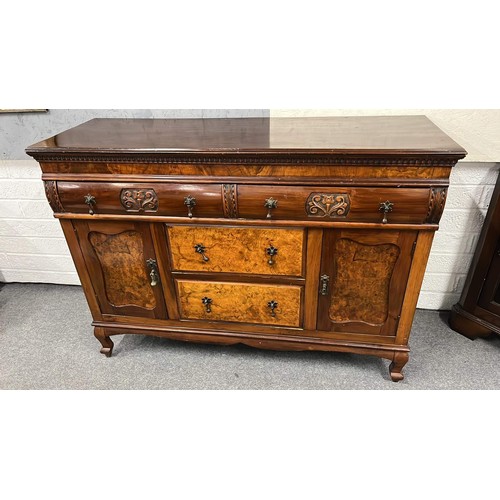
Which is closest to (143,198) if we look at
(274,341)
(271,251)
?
(271,251)

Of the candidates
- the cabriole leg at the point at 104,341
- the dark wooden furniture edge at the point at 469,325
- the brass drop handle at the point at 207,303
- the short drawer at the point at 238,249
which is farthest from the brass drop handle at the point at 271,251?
the dark wooden furniture edge at the point at 469,325

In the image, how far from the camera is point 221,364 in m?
1.80

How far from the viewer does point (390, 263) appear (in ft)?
4.54

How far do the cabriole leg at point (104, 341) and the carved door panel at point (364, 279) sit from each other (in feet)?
3.47

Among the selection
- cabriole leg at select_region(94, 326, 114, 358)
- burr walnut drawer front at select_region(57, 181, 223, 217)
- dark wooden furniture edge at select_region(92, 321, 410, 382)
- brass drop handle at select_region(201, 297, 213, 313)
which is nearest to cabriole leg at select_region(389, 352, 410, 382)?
dark wooden furniture edge at select_region(92, 321, 410, 382)

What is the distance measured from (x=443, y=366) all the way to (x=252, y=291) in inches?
39.8

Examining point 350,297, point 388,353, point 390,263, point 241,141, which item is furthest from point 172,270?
point 388,353

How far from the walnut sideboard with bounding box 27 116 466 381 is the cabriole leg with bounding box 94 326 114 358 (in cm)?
12

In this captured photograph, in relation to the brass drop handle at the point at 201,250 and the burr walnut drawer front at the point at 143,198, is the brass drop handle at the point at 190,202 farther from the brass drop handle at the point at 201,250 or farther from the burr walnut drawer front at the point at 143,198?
the brass drop handle at the point at 201,250

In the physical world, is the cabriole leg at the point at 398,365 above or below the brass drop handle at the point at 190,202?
below

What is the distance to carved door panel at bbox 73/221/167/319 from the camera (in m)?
1.49

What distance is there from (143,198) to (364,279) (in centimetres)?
91

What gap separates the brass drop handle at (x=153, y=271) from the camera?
1.54m

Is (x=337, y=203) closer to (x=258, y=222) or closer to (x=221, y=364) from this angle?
(x=258, y=222)
